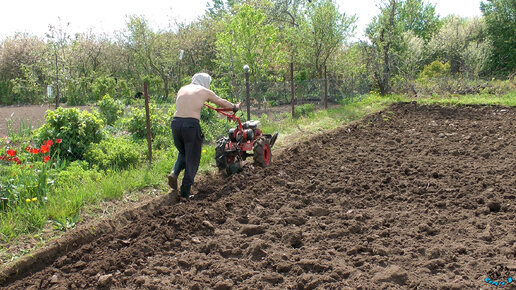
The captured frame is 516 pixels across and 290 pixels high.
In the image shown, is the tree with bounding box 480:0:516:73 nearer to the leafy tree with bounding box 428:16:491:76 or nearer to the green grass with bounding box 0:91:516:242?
the leafy tree with bounding box 428:16:491:76

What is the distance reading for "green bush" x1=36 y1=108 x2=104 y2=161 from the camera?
769 centimetres

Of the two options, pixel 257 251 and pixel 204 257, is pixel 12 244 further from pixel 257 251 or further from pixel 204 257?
pixel 257 251

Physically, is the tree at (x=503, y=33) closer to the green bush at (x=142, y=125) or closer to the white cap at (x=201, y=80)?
the green bush at (x=142, y=125)

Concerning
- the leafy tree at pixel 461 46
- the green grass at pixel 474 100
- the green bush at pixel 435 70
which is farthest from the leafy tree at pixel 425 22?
the green grass at pixel 474 100

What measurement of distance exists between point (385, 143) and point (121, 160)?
18.0 ft

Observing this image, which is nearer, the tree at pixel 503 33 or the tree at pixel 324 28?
the tree at pixel 324 28

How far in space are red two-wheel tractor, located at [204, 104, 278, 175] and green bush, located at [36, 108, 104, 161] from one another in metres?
2.38

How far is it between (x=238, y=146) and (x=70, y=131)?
2.93 metres

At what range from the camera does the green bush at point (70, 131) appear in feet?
25.2

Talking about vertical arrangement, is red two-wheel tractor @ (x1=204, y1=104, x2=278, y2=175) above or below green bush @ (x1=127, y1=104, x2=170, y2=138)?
below

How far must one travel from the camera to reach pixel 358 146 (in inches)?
372

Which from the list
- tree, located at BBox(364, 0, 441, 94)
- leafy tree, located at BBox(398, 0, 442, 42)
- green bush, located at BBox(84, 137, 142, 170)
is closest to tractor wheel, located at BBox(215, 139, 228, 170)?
green bush, located at BBox(84, 137, 142, 170)

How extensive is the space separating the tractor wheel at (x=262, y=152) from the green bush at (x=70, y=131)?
2.94 meters

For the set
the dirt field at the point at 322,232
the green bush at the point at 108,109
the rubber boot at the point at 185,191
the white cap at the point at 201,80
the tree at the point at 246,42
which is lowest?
the dirt field at the point at 322,232
